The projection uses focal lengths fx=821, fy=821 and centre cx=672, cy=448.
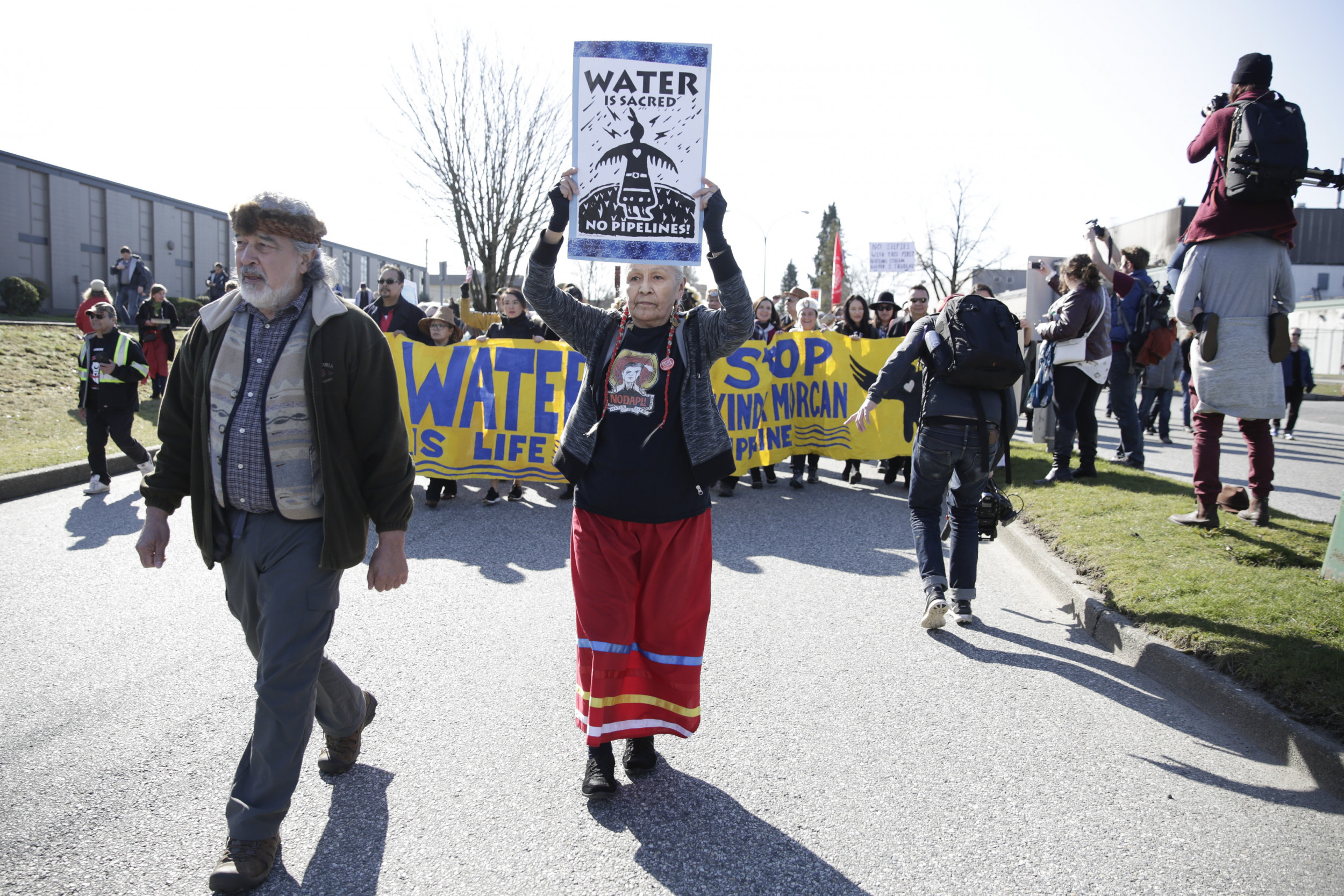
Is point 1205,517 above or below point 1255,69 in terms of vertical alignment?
below

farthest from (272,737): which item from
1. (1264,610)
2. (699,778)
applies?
(1264,610)

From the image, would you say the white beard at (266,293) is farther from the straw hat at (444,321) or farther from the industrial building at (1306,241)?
the industrial building at (1306,241)

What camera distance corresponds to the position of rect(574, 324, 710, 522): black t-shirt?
3010 millimetres

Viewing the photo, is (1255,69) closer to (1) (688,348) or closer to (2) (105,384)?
(1) (688,348)

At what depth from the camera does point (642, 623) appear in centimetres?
313

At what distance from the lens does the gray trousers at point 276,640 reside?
8.31 ft

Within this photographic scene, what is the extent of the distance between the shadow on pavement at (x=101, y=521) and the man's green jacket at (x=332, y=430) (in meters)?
4.49

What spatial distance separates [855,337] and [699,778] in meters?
7.46

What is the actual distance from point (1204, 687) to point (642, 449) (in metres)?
2.89

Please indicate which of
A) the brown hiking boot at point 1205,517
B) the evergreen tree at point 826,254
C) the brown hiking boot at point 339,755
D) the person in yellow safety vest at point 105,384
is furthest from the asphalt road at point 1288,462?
the evergreen tree at point 826,254

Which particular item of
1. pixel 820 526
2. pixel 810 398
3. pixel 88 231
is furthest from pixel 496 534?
pixel 88 231

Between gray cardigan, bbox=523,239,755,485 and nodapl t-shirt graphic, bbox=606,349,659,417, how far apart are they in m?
0.06

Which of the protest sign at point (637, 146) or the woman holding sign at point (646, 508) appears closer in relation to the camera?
the woman holding sign at point (646, 508)

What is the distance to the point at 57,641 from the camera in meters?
4.31
